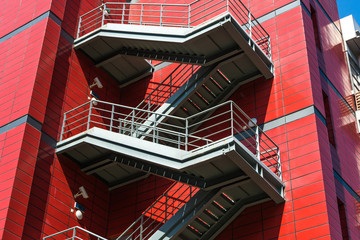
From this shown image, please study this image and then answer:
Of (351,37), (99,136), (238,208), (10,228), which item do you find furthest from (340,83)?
(10,228)

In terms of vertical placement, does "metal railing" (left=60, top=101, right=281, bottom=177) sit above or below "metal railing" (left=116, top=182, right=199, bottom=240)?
above

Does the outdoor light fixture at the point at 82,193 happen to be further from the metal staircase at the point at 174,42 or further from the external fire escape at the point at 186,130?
the metal staircase at the point at 174,42

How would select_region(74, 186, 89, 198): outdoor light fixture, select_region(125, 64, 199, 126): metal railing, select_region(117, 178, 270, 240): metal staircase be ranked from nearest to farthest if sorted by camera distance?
select_region(117, 178, 270, 240): metal staircase < select_region(74, 186, 89, 198): outdoor light fixture < select_region(125, 64, 199, 126): metal railing

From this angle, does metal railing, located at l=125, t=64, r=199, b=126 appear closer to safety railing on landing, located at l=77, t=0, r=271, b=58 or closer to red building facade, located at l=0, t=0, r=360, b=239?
red building facade, located at l=0, t=0, r=360, b=239

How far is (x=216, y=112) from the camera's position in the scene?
58.7 feet

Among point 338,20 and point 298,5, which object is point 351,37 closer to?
point 338,20

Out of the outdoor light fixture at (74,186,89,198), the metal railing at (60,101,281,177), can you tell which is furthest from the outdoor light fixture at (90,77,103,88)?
the outdoor light fixture at (74,186,89,198)

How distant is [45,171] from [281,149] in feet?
21.8

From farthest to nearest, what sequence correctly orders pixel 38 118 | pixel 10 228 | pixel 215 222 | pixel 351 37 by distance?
pixel 351 37 → pixel 38 118 → pixel 215 222 → pixel 10 228

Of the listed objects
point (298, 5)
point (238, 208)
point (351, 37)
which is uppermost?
point (351, 37)

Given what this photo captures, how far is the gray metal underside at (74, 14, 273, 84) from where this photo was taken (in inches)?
648

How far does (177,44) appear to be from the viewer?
17.1 meters

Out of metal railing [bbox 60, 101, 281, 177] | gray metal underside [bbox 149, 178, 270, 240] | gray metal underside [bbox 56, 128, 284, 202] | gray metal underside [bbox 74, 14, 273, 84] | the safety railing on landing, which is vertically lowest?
gray metal underside [bbox 149, 178, 270, 240]

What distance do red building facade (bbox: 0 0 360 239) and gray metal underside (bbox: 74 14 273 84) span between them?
0.05 m
